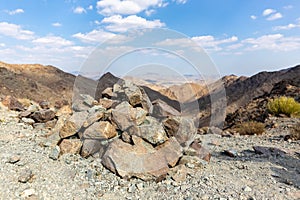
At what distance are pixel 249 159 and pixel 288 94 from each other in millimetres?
14431

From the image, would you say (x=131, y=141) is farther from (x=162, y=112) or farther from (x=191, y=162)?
(x=162, y=112)

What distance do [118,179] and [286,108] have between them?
9.76 m

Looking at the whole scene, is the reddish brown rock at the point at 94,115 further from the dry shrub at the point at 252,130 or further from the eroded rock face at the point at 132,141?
the dry shrub at the point at 252,130

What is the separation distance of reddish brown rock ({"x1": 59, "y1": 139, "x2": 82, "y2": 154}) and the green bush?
975 cm

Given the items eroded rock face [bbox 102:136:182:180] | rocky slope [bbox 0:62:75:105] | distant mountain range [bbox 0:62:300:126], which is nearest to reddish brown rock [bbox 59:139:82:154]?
eroded rock face [bbox 102:136:182:180]

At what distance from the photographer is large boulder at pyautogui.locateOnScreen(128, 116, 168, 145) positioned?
5.27m

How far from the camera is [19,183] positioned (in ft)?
14.3

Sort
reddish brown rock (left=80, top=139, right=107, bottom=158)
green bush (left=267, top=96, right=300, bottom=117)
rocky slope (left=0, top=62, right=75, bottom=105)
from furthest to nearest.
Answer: rocky slope (left=0, top=62, right=75, bottom=105) < green bush (left=267, top=96, right=300, bottom=117) < reddish brown rock (left=80, top=139, right=107, bottom=158)

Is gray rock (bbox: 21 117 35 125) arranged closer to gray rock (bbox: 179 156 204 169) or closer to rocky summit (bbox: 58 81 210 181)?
rocky summit (bbox: 58 81 210 181)

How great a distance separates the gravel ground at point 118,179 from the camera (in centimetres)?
425

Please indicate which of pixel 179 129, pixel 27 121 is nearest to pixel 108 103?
pixel 179 129

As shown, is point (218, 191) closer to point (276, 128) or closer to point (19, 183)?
point (19, 183)

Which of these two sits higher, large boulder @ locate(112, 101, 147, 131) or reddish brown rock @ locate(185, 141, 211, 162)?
large boulder @ locate(112, 101, 147, 131)

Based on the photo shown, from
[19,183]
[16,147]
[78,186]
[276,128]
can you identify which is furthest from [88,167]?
[276,128]
